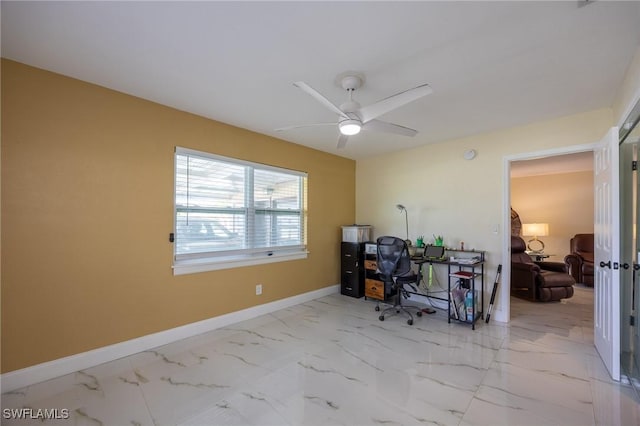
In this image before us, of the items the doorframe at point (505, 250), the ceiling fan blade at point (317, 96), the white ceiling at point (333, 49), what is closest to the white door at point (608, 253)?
the white ceiling at point (333, 49)

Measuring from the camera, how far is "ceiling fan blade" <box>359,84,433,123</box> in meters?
1.94

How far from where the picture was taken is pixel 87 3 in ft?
5.11

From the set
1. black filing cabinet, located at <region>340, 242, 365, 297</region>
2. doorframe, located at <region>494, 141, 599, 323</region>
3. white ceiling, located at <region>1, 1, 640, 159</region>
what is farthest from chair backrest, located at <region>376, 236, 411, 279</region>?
white ceiling, located at <region>1, 1, 640, 159</region>

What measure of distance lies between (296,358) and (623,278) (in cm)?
315

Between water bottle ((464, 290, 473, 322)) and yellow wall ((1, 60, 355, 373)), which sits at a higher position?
yellow wall ((1, 60, 355, 373))

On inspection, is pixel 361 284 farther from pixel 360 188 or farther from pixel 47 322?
pixel 47 322

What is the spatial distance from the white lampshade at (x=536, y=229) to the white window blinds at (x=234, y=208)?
5.03m

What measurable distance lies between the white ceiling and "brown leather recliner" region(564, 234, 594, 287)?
12.8 ft

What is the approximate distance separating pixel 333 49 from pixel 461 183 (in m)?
2.93

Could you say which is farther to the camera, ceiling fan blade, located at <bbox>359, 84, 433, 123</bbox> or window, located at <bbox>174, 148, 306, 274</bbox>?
window, located at <bbox>174, 148, 306, 274</bbox>

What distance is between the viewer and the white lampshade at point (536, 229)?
5965 mm

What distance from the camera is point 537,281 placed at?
4445 mm

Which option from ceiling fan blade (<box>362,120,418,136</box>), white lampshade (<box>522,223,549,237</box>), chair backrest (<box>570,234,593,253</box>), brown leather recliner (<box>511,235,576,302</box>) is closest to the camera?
ceiling fan blade (<box>362,120,418,136</box>)

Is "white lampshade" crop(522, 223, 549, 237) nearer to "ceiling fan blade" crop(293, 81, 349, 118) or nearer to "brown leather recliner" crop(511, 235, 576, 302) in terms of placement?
"brown leather recliner" crop(511, 235, 576, 302)
